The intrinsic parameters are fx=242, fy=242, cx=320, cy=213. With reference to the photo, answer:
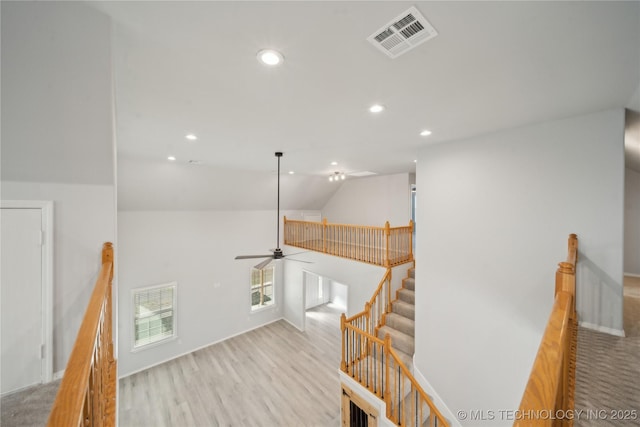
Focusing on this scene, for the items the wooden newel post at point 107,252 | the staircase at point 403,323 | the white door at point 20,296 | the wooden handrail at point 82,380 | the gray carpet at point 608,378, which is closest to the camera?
the wooden handrail at point 82,380

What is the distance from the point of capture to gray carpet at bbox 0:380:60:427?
1294 mm

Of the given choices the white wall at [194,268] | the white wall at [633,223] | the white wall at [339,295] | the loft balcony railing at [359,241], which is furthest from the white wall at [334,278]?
the white wall at [633,223]

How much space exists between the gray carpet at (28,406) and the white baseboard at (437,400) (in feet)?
15.1

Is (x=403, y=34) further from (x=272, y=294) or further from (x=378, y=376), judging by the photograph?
(x=272, y=294)

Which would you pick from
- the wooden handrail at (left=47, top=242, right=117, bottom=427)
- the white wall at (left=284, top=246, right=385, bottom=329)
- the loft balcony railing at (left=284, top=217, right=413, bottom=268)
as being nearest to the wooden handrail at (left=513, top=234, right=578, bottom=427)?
the wooden handrail at (left=47, top=242, right=117, bottom=427)

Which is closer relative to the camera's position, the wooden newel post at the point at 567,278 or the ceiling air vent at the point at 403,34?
the ceiling air vent at the point at 403,34

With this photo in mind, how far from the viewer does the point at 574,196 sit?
2.71m

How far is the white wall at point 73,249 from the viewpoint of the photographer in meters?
1.53

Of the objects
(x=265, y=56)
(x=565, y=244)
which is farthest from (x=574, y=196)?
(x=265, y=56)

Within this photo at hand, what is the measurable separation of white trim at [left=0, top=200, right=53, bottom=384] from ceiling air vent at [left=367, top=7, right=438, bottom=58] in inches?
89.5

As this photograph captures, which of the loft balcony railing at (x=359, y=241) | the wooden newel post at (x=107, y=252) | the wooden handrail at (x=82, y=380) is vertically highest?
the wooden newel post at (x=107, y=252)

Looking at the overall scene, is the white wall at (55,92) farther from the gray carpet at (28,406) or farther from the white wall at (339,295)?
the white wall at (339,295)

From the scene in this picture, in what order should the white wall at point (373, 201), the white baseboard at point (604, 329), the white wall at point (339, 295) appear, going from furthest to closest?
the white wall at point (339, 295) → the white wall at point (373, 201) → the white baseboard at point (604, 329)

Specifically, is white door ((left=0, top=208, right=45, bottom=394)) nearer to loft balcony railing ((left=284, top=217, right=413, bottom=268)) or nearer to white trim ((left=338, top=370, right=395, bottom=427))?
white trim ((left=338, top=370, right=395, bottom=427))
